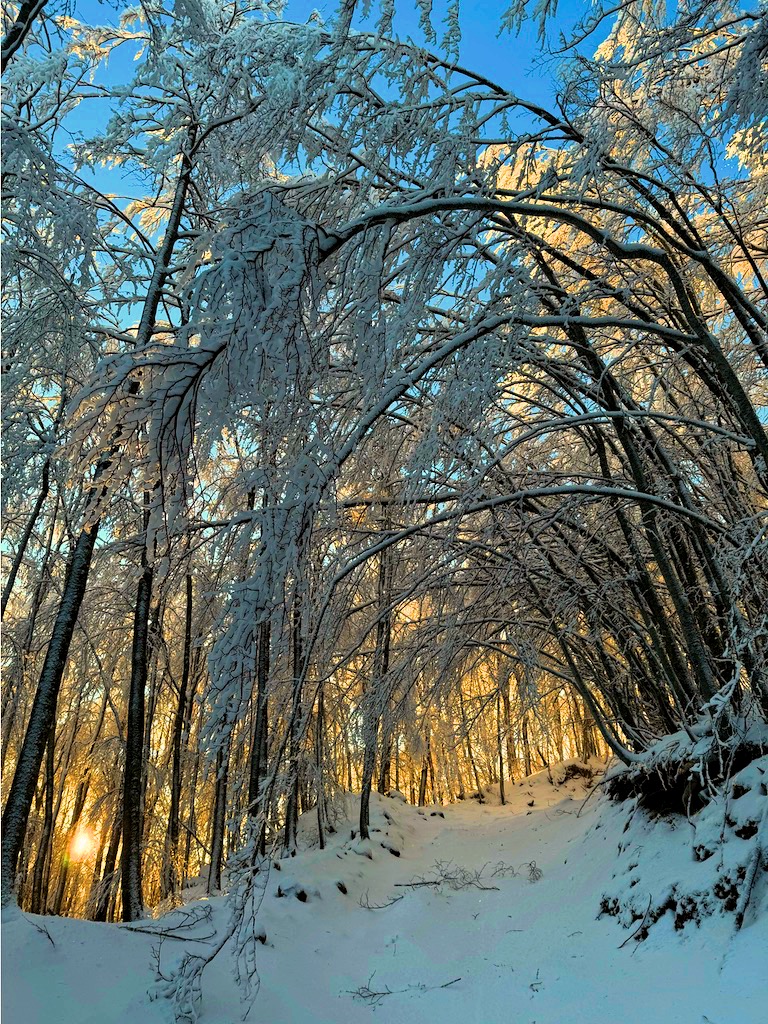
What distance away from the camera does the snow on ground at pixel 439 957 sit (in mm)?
2982

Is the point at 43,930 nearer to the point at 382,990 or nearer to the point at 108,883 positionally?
the point at 382,990

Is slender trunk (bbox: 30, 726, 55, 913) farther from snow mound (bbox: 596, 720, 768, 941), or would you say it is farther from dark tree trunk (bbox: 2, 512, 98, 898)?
snow mound (bbox: 596, 720, 768, 941)

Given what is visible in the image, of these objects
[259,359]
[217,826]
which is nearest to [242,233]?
[259,359]

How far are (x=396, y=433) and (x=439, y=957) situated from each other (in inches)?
165

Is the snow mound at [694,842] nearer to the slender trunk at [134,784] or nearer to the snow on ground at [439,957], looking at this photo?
the snow on ground at [439,957]

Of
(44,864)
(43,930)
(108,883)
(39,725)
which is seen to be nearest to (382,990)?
(43,930)

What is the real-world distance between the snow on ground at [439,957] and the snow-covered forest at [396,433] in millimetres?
30

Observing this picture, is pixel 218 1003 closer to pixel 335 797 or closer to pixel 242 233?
pixel 242 233

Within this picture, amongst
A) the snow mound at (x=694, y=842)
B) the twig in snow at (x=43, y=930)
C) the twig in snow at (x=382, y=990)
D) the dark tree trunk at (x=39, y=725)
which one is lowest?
the twig in snow at (x=382, y=990)

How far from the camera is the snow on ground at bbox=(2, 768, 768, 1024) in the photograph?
9.78 feet

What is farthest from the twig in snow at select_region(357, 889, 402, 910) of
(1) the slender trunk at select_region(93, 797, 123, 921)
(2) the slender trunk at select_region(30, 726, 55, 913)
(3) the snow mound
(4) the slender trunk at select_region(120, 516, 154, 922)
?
(2) the slender trunk at select_region(30, 726, 55, 913)

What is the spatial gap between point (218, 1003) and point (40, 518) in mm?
5276

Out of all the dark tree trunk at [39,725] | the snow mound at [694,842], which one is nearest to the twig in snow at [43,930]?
the dark tree trunk at [39,725]

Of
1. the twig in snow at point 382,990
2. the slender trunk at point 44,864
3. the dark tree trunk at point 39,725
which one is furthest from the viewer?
the slender trunk at point 44,864
